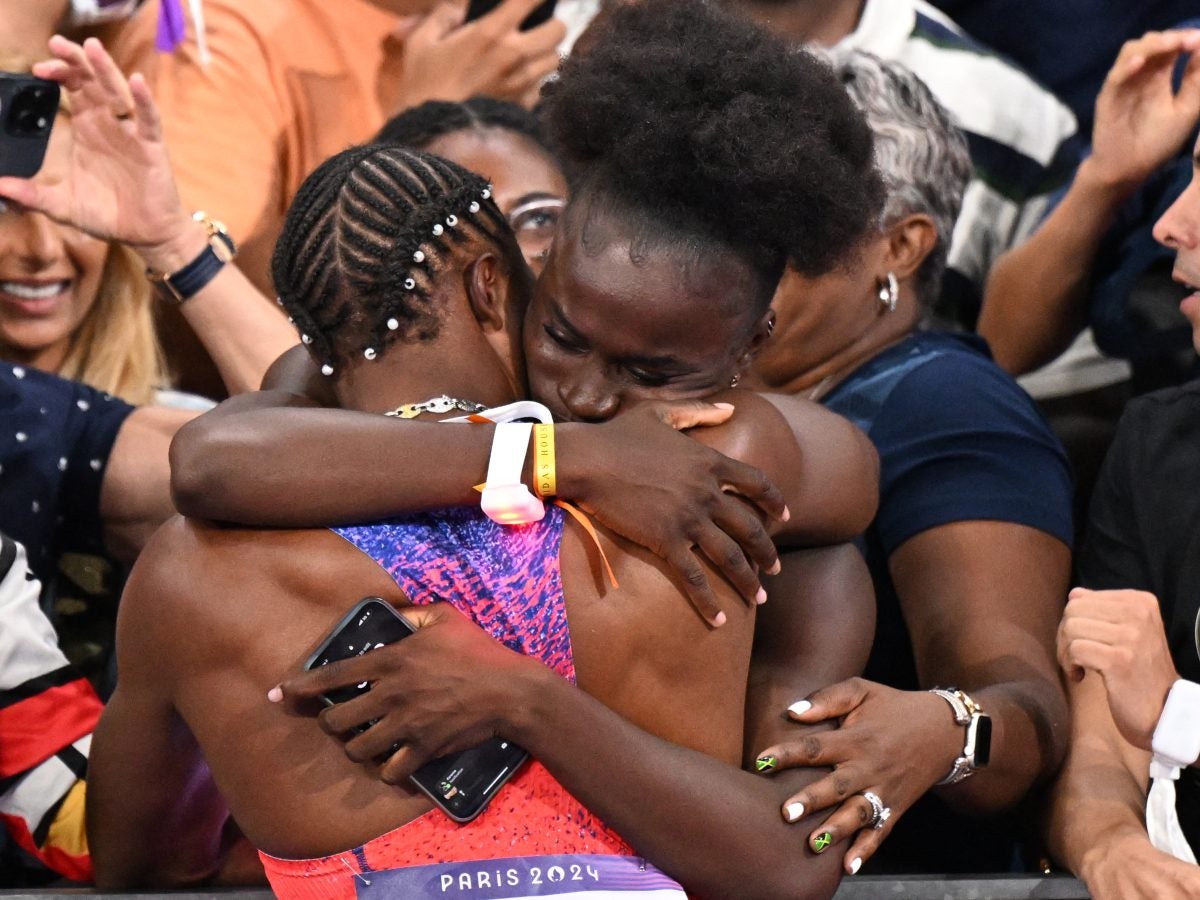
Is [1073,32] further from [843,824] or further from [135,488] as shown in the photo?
[843,824]

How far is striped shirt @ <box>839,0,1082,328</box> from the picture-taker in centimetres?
313

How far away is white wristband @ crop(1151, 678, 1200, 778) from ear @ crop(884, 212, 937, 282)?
949mm

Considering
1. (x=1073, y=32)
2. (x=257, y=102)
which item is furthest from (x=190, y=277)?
(x=1073, y=32)

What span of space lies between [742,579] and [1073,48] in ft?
7.85

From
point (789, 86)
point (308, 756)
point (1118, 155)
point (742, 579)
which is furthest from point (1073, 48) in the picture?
point (308, 756)

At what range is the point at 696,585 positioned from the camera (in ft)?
4.74

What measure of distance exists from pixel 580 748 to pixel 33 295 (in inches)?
64.0

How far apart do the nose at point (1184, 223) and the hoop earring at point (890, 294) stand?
1.40ft

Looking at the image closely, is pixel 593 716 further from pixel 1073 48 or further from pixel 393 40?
pixel 1073 48

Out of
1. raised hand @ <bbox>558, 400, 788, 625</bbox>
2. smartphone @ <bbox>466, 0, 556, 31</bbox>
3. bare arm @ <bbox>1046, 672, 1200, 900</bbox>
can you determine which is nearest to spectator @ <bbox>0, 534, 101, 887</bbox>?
raised hand @ <bbox>558, 400, 788, 625</bbox>

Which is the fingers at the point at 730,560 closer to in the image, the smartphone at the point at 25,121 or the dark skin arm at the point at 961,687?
the dark skin arm at the point at 961,687

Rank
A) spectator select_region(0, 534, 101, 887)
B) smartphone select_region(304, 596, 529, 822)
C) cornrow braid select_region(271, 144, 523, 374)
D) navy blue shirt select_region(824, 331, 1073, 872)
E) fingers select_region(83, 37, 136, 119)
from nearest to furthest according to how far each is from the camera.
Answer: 1. smartphone select_region(304, 596, 529, 822)
2. cornrow braid select_region(271, 144, 523, 374)
3. spectator select_region(0, 534, 101, 887)
4. navy blue shirt select_region(824, 331, 1073, 872)
5. fingers select_region(83, 37, 136, 119)

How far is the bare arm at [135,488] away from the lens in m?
2.30

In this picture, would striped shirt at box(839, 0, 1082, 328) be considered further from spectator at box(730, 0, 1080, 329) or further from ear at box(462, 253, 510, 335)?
ear at box(462, 253, 510, 335)
